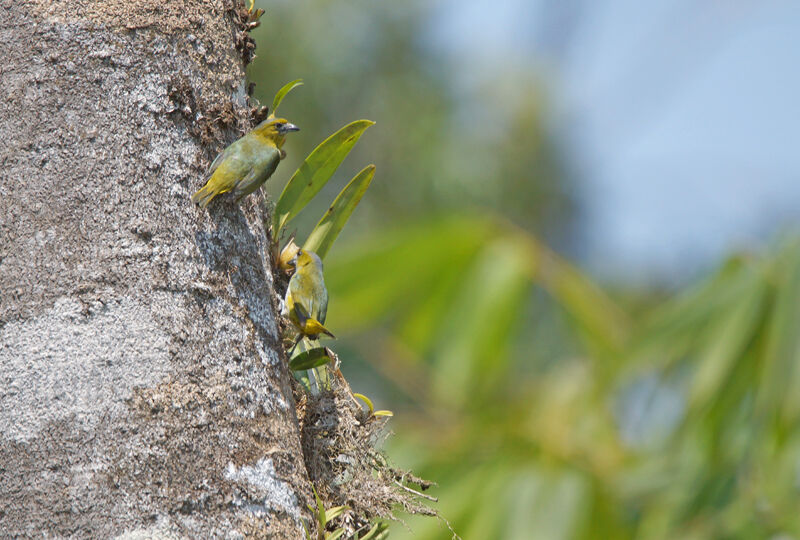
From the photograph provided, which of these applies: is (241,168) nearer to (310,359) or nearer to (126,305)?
(126,305)

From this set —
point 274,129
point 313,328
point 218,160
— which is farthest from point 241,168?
point 313,328

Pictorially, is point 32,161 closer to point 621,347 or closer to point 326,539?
point 326,539

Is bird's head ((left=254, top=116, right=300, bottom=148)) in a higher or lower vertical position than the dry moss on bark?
higher

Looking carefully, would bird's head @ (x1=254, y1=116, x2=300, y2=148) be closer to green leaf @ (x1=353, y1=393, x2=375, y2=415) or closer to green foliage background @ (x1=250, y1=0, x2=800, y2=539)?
green leaf @ (x1=353, y1=393, x2=375, y2=415)

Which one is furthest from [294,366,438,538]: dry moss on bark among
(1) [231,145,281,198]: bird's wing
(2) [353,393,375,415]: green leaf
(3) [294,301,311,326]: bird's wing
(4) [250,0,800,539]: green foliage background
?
(4) [250,0,800,539]: green foliage background

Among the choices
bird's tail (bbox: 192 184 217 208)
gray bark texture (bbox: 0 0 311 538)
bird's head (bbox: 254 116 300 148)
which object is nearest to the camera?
gray bark texture (bbox: 0 0 311 538)

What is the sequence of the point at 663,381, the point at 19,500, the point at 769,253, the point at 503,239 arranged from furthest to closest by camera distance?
the point at 503,239 < the point at 663,381 < the point at 769,253 < the point at 19,500

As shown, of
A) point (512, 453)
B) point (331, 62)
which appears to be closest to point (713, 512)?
point (512, 453)

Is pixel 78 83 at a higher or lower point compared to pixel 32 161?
higher
